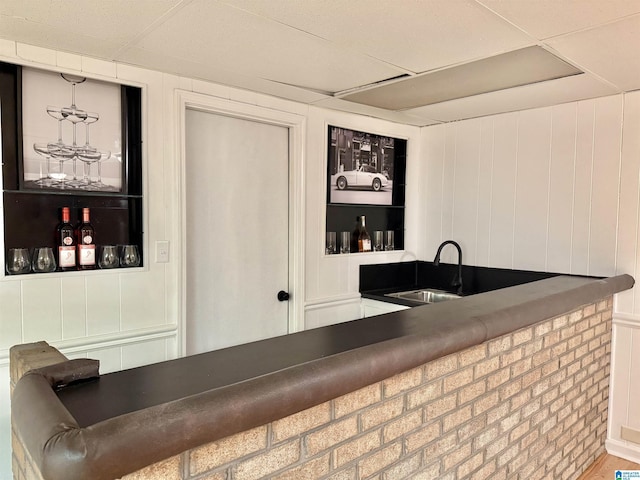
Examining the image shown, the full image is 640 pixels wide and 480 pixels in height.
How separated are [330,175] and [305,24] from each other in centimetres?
157

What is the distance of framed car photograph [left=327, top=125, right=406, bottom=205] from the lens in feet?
10.9

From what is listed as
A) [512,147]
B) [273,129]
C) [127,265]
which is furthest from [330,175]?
[127,265]

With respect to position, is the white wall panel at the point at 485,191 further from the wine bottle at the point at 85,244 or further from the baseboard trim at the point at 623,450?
the wine bottle at the point at 85,244

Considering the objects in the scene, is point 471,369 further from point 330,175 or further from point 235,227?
point 330,175

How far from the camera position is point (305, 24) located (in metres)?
1.77

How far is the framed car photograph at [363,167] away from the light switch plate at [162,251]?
1.27 metres

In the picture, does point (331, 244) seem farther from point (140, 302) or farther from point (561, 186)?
point (561, 186)

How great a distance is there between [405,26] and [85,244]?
67.7 inches

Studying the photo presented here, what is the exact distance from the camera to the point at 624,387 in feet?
9.08

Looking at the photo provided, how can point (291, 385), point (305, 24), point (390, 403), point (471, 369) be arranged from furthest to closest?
point (305, 24), point (471, 369), point (390, 403), point (291, 385)

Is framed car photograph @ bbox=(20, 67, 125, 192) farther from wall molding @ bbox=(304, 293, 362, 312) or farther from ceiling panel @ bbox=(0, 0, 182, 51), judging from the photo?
wall molding @ bbox=(304, 293, 362, 312)

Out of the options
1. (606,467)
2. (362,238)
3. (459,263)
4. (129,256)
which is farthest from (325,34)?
(606,467)

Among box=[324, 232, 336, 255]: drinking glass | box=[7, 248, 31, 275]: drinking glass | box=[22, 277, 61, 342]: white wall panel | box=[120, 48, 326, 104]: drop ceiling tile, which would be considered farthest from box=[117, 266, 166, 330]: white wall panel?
box=[324, 232, 336, 255]: drinking glass

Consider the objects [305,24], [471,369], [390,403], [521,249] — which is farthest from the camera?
[521,249]
